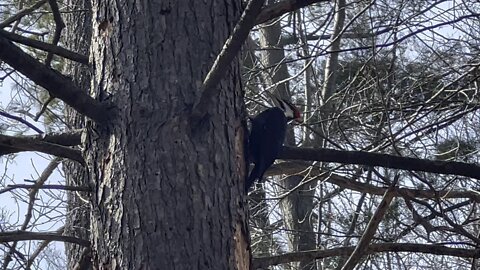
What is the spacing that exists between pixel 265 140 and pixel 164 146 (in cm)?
136

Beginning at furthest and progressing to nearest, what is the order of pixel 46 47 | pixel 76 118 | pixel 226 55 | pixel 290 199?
pixel 290 199 → pixel 76 118 → pixel 46 47 → pixel 226 55

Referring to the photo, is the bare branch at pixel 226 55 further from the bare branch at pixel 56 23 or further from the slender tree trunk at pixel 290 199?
the slender tree trunk at pixel 290 199

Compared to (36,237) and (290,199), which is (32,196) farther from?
(290,199)

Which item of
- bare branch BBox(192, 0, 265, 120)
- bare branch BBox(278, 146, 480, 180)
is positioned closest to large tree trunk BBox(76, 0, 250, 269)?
bare branch BBox(192, 0, 265, 120)

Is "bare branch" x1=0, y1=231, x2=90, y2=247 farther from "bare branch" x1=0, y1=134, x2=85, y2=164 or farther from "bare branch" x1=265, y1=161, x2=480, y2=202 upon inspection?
"bare branch" x1=265, y1=161, x2=480, y2=202

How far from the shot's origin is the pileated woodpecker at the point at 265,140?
3727 millimetres

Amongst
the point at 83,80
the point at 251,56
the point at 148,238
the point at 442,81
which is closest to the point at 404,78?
the point at 442,81

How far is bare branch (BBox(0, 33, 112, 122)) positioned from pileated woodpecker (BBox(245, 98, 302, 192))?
0.97 m

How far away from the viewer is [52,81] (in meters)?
2.51

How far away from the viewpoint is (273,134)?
3992 mm

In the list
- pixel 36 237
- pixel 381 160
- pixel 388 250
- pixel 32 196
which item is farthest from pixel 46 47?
pixel 32 196

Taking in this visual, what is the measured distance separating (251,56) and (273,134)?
227 centimetres

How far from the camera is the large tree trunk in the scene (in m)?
2.46

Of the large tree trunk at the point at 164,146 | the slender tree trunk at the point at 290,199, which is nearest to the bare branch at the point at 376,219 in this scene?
the large tree trunk at the point at 164,146
